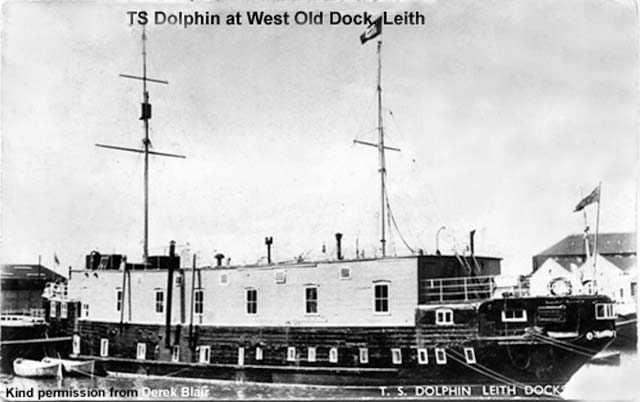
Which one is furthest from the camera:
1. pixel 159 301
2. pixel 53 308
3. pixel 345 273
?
pixel 53 308

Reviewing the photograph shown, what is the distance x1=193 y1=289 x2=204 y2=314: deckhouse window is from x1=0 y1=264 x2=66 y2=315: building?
3.68 m

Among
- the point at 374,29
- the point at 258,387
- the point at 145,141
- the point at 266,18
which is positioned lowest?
the point at 258,387

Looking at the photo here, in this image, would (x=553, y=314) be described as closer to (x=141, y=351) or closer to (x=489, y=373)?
(x=489, y=373)

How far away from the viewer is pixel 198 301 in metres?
21.9

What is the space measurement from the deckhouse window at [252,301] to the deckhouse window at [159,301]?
2.57 m

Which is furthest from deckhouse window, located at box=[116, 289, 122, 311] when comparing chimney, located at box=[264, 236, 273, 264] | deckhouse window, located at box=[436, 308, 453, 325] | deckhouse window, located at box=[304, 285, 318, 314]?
deckhouse window, located at box=[436, 308, 453, 325]

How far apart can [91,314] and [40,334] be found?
58.3 inches

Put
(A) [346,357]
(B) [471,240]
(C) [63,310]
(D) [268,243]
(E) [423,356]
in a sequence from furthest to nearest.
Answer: (C) [63,310] → (D) [268,243] → (B) [471,240] → (A) [346,357] → (E) [423,356]

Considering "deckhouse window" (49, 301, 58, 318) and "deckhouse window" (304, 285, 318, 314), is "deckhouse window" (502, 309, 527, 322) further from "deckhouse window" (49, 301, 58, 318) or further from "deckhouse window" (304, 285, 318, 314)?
"deckhouse window" (49, 301, 58, 318)

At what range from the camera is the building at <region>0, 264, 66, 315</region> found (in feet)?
59.9

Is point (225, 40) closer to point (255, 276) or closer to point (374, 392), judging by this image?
point (255, 276)

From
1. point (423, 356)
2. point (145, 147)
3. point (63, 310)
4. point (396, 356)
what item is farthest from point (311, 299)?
point (63, 310)

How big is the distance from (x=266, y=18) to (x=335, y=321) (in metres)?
7.56

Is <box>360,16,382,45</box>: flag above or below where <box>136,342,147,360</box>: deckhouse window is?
above
